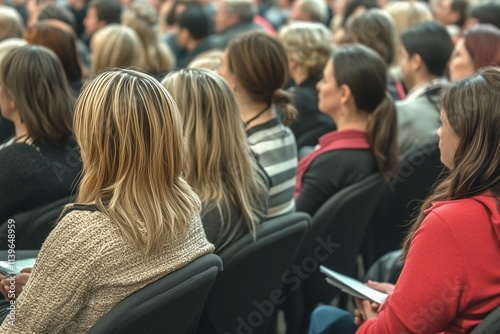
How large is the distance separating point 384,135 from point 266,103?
1.39 ft

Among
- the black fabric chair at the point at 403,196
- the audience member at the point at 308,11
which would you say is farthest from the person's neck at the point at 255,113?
the audience member at the point at 308,11

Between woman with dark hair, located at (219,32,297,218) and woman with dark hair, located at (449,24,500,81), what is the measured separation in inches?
44.6

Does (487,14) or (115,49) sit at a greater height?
(115,49)

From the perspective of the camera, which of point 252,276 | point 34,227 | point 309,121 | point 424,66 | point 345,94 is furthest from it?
point 309,121

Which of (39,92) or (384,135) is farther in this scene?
(384,135)

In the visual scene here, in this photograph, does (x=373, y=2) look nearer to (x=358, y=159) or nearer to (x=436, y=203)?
(x=358, y=159)

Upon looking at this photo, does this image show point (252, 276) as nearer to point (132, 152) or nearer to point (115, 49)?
point (132, 152)

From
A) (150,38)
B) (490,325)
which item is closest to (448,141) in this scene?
(490,325)

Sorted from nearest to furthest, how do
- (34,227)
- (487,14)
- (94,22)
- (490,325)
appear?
(490,325)
(34,227)
(487,14)
(94,22)

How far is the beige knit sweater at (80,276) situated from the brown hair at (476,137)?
0.64m

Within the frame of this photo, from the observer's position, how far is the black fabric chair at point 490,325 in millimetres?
1402

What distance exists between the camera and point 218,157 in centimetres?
212

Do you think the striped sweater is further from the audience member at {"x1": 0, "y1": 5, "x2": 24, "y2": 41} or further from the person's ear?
the audience member at {"x1": 0, "y1": 5, "x2": 24, "y2": 41}

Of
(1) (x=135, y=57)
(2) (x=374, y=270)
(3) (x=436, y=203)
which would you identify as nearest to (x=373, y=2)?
(1) (x=135, y=57)
